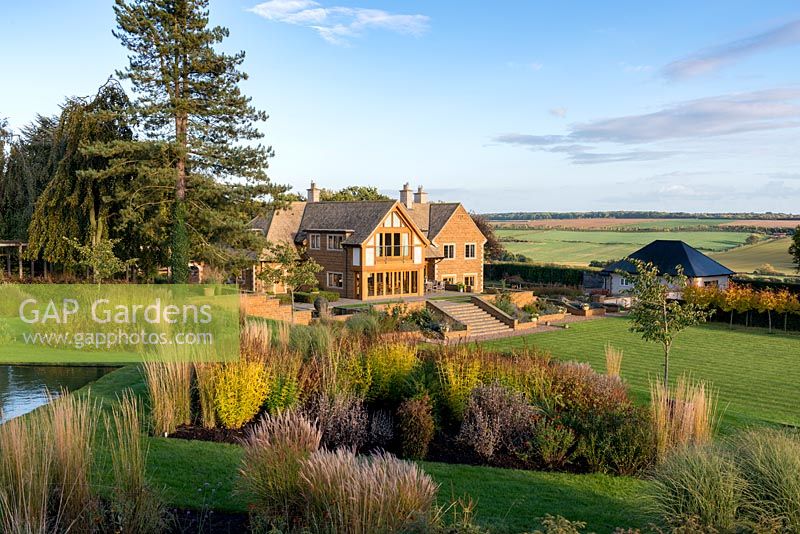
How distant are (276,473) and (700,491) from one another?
373 centimetres

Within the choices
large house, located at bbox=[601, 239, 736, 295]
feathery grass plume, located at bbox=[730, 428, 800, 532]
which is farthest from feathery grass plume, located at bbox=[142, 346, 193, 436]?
large house, located at bbox=[601, 239, 736, 295]

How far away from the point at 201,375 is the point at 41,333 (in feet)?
35.0

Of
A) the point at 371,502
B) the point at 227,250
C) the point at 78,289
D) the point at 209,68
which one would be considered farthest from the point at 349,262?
the point at 371,502

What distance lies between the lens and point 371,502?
483 centimetres

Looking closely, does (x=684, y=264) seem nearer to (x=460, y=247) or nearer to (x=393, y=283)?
(x=460, y=247)

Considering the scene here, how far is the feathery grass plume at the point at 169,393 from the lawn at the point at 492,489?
13.9 inches

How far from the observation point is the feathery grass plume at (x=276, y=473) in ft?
18.4

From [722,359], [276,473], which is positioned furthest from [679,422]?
[722,359]

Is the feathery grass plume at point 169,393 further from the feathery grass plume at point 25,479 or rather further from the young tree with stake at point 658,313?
the young tree with stake at point 658,313

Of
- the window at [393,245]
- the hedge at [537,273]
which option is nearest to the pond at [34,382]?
the window at [393,245]

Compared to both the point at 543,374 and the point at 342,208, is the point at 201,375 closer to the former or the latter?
the point at 543,374

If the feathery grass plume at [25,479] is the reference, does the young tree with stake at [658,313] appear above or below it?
above

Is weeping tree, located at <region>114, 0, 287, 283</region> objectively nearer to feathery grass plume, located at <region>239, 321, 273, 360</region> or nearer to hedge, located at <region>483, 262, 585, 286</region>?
feathery grass plume, located at <region>239, 321, 273, 360</region>

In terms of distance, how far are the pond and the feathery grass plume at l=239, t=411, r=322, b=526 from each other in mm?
6017
